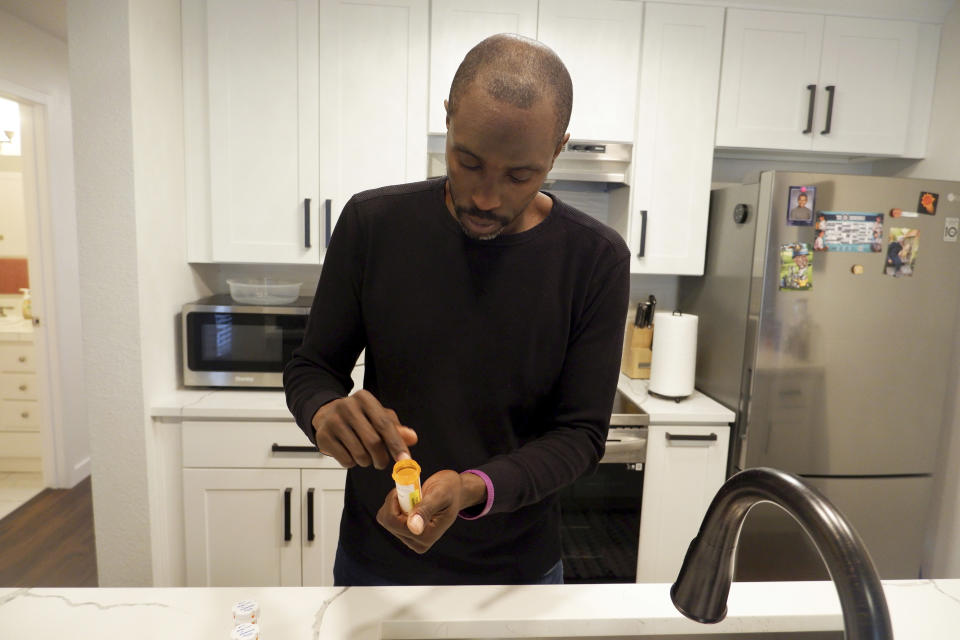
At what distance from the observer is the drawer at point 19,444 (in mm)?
3455

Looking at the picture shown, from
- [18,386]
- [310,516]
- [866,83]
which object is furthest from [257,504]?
[866,83]

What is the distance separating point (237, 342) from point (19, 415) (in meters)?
2.22

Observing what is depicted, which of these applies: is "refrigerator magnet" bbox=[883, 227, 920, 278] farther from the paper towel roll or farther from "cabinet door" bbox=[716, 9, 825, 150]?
the paper towel roll

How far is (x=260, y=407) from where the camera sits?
6.73ft

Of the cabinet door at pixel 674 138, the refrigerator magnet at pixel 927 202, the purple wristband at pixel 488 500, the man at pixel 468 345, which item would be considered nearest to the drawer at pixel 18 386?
the man at pixel 468 345

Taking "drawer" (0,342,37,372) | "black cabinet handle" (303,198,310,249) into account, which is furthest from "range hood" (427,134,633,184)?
"drawer" (0,342,37,372)

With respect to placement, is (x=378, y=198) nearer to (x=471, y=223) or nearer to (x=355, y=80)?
(x=471, y=223)

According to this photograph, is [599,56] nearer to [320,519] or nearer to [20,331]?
[320,519]

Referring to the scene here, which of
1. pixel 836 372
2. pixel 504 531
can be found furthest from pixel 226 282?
pixel 836 372

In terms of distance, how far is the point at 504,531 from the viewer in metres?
1.08

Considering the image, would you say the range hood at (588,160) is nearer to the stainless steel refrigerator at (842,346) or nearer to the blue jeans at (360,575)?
the stainless steel refrigerator at (842,346)

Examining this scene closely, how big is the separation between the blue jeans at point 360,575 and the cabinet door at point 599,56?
1.67 meters

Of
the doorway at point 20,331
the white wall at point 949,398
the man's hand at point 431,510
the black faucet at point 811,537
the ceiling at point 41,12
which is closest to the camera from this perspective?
the black faucet at point 811,537

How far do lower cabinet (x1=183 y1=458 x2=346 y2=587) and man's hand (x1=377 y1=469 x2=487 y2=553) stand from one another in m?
1.41
